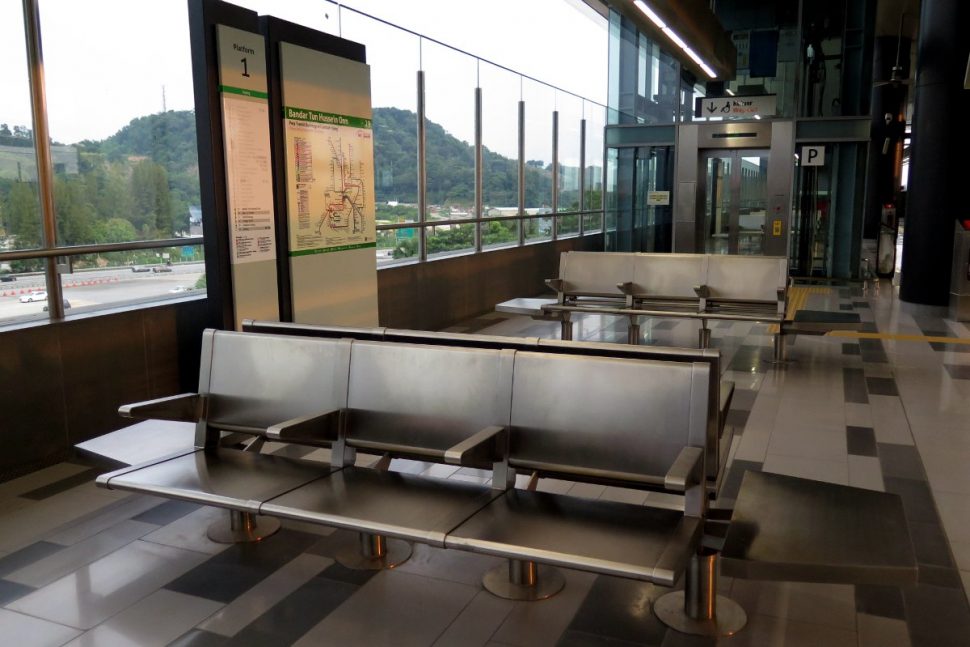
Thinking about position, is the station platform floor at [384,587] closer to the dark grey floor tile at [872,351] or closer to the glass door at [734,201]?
the dark grey floor tile at [872,351]

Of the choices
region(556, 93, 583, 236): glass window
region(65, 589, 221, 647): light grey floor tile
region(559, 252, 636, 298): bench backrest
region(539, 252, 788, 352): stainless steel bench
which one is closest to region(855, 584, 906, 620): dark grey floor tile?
region(65, 589, 221, 647): light grey floor tile

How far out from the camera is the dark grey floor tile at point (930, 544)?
3.22m

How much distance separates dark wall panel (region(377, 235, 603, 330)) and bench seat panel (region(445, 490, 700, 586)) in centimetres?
536

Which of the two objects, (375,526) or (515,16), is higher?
(515,16)

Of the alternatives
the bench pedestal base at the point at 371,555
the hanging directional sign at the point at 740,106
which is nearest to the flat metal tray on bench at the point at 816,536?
the bench pedestal base at the point at 371,555

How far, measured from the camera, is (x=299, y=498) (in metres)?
2.79

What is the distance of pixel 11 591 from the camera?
3018mm

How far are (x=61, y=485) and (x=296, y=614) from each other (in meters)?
2.01

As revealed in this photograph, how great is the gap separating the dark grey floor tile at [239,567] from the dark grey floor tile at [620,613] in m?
1.22

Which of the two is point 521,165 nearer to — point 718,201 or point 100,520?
point 718,201

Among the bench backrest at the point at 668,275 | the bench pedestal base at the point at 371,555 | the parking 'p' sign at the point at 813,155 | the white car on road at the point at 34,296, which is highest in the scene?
the parking 'p' sign at the point at 813,155

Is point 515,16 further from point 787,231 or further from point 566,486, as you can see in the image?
point 566,486

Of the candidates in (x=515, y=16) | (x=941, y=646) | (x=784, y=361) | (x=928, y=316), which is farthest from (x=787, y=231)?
(x=941, y=646)

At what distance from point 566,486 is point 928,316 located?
7743mm
